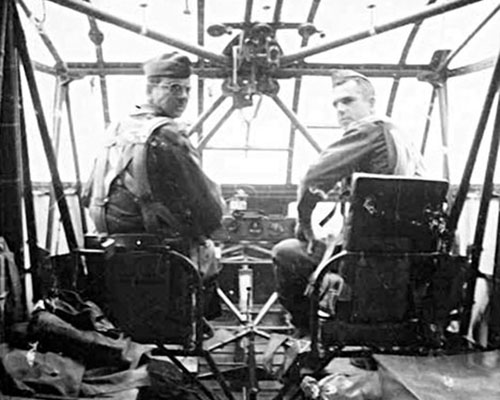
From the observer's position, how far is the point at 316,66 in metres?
5.59

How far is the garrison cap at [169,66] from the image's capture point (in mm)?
3531

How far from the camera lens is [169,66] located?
3.53 m

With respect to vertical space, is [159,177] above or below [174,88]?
below

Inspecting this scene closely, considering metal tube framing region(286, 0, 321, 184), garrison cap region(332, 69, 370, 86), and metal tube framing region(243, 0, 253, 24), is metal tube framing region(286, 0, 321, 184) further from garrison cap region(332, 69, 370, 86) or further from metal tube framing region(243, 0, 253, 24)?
garrison cap region(332, 69, 370, 86)

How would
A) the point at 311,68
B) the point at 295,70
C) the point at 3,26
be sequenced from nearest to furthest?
the point at 3,26 → the point at 295,70 → the point at 311,68

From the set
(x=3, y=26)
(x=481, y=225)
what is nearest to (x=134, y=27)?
(x=3, y=26)

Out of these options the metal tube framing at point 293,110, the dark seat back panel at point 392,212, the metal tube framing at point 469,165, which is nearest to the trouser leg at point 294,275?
the dark seat back panel at point 392,212

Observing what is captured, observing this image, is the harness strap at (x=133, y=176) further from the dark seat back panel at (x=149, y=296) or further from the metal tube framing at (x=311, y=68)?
the metal tube framing at (x=311, y=68)

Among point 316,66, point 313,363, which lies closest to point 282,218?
point 316,66

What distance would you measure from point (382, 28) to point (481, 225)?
1.37 meters

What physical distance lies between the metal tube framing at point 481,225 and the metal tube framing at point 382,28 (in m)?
0.56

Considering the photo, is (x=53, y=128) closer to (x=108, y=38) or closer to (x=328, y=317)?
(x=108, y=38)

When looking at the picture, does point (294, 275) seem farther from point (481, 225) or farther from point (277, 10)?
point (277, 10)

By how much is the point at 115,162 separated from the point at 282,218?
2523 millimetres
